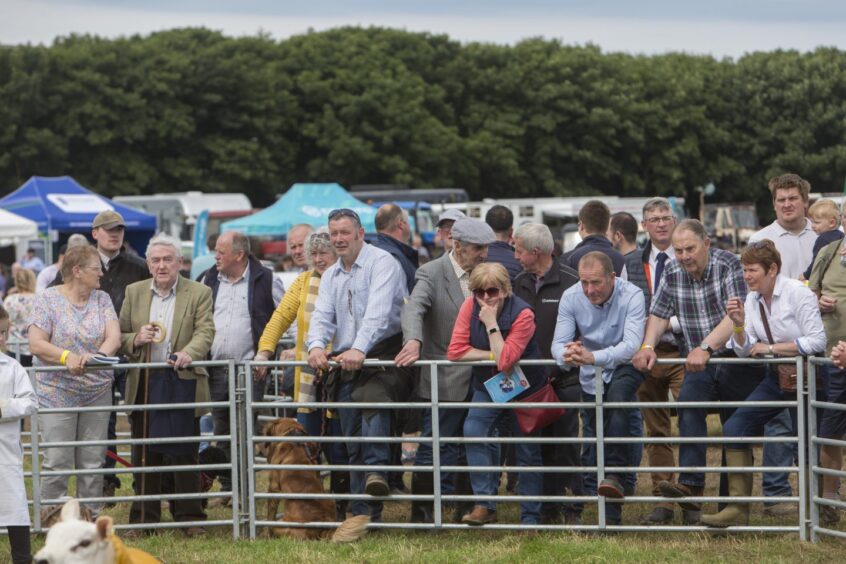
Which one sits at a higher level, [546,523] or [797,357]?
[797,357]

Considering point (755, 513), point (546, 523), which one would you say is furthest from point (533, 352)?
point (755, 513)

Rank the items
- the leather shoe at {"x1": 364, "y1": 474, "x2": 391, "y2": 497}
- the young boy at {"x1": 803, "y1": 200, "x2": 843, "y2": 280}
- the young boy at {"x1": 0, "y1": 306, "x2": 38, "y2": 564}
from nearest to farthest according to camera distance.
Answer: the young boy at {"x1": 0, "y1": 306, "x2": 38, "y2": 564} → the leather shoe at {"x1": 364, "y1": 474, "x2": 391, "y2": 497} → the young boy at {"x1": 803, "y1": 200, "x2": 843, "y2": 280}

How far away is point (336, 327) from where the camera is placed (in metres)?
8.41

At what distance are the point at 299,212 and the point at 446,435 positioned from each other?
59.8 feet

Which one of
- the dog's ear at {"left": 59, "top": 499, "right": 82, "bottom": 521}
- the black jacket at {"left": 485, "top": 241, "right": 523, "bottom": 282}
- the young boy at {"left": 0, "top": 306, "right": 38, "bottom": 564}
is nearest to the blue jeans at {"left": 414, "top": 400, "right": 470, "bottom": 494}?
the black jacket at {"left": 485, "top": 241, "right": 523, "bottom": 282}

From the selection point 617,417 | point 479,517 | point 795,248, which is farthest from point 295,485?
point 795,248

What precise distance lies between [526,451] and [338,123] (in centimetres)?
4769

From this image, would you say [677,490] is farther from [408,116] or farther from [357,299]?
[408,116]

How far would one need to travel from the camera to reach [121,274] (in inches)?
378

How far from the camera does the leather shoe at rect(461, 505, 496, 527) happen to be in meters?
7.85

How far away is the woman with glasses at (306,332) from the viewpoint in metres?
8.48

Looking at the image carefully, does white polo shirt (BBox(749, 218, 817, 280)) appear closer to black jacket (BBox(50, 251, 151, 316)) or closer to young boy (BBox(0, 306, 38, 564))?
black jacket (BBox(50, 251, 151, 316))

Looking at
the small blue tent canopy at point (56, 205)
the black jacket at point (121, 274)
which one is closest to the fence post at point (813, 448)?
the black jacket at point (121, 274)

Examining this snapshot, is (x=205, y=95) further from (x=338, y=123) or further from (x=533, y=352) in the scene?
(x=533, y=352)
